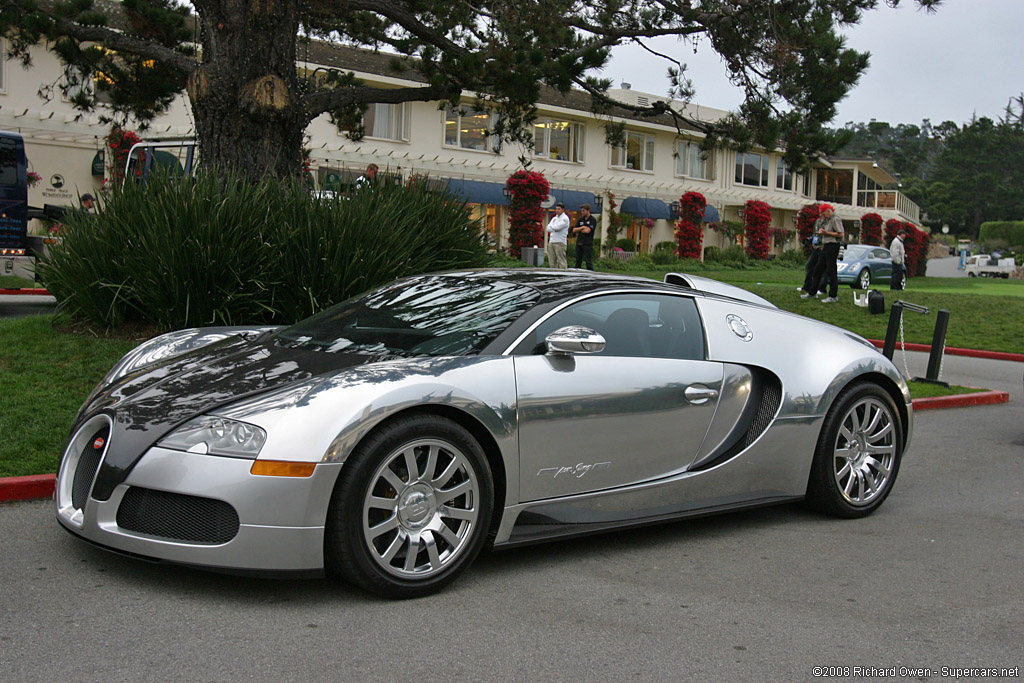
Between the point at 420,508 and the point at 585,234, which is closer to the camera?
the point at 420,508

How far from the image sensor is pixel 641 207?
44.6 m

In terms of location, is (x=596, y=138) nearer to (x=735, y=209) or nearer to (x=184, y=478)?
(x=735, y=209)

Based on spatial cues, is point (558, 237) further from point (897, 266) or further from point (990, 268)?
point (990, 268)

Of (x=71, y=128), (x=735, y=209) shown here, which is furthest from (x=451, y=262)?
(x=735, y=209)

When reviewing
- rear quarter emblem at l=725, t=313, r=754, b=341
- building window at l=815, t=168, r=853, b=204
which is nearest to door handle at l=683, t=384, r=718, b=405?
rear quarter emblem at l=725, t=313, r=754, b=341

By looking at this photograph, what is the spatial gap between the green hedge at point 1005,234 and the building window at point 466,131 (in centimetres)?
6970

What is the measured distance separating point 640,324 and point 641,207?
4010 cm

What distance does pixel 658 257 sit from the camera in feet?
129

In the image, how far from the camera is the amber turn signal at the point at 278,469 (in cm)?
385

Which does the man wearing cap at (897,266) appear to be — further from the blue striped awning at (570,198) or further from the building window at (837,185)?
the building window at (837,185)

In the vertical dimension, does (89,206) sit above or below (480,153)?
below

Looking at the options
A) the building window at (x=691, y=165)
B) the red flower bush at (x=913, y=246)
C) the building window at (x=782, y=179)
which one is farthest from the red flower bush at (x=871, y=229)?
the building window at (x=782, y=179)

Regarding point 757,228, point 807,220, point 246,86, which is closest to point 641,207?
point 757,228

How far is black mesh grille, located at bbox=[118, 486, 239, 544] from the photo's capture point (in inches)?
152
